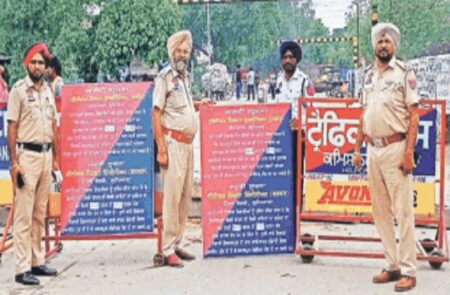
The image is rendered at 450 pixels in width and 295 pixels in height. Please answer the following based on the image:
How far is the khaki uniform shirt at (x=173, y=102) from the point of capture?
7.44 m

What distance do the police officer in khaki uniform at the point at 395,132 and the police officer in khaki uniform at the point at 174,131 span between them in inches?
64.3

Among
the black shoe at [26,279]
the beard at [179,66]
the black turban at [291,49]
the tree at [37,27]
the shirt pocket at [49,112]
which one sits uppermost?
the tree at [37,27]

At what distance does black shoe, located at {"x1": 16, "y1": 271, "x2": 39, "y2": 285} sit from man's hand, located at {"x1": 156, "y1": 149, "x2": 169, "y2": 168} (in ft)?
4.65

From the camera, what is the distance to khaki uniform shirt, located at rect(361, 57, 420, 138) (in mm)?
6527

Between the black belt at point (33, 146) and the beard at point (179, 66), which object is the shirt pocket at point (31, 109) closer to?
the black belt at point (33, 146)

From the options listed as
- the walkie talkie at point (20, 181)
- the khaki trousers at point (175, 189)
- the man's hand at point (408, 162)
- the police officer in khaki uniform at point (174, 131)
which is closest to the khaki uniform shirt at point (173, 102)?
the police officer in khaki uniform at point (174, 131)

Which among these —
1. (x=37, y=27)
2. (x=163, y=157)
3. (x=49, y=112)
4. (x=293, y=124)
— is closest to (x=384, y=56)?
(x=293, y=124)

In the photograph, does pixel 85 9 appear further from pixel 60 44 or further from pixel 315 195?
pixel 315 195

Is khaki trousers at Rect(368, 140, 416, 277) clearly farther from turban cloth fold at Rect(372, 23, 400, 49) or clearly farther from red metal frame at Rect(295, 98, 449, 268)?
turban cloth fold at Rect(372, 23, 400, 49)

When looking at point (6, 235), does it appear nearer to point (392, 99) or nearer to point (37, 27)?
point (392, 99)

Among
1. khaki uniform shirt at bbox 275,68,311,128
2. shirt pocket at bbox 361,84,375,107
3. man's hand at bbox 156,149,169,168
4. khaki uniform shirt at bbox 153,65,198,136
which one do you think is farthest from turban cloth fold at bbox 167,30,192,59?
shirt pocket at bbox 361,84,375,107

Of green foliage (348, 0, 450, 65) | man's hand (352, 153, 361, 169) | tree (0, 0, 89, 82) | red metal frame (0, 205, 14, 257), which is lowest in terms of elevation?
red metal frame (0, 205, 14, 257)

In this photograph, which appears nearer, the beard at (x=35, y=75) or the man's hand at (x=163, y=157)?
the beard at (x=35, y=75)

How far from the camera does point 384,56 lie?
21.6ft
